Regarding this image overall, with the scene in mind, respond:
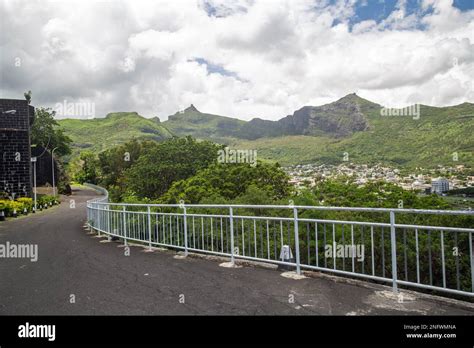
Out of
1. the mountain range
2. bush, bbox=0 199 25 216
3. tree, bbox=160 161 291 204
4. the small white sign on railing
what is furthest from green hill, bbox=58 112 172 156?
the small white sign on railing

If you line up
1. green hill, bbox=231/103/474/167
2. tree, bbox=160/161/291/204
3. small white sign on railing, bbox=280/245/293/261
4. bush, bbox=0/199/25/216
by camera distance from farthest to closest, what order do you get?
green hill, bbox=231/103/474/167 < bush, bbox=0/199/25/216 < tree, bbox=160/161/291/204 < small white sign on railing, bbox=280/245/293/261

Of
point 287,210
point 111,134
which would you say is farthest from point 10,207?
point 111,134

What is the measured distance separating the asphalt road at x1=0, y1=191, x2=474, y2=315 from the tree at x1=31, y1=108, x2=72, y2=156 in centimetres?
6294

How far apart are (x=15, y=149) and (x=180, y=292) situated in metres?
36.5

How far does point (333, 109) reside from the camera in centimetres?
15600

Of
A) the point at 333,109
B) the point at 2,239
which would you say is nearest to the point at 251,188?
the point at 2,239

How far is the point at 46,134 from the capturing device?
63.7 m

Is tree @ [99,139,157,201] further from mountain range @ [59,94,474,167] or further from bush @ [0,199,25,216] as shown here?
mountain range @ [59,94,474,167]

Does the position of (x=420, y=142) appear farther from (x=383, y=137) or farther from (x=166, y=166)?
(x=166, y=166)

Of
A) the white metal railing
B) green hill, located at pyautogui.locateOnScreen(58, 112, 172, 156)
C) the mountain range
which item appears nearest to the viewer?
the white metal railing

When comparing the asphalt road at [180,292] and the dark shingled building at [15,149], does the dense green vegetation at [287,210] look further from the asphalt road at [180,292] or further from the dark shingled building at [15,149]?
the dark shingled building at [15,149]

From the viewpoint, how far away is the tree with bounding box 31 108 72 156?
62716 millimetres
